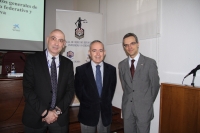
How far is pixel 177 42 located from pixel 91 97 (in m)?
1.38

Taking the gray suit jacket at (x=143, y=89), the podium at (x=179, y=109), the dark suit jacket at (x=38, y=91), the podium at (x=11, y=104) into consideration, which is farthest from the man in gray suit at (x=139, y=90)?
the podium at (x=11, y=104)

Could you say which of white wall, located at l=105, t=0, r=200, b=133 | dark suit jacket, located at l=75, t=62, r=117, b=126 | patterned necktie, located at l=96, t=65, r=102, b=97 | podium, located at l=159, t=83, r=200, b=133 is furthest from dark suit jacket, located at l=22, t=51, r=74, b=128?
white wall, located at l=105, t=0, r=200, b=133

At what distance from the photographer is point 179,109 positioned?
1.55 m

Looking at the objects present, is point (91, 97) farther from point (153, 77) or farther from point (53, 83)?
point (153, 77)

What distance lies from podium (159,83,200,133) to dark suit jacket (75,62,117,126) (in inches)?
27.9

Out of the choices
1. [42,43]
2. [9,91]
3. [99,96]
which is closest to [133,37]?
[99,96]

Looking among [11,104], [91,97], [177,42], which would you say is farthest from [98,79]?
[11,104]

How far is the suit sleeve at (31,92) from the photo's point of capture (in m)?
1.33

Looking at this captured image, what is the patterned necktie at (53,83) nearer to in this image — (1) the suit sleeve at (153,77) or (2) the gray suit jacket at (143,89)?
(2) the gray suit jacket at (143,89)

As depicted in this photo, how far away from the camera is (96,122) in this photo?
1.56 m

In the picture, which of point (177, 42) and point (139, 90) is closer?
point (139, 90)

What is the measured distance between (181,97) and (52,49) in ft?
5.04

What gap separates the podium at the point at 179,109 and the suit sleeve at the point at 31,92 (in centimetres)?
144

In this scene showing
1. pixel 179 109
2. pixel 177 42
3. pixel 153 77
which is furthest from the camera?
pixel 177 42
